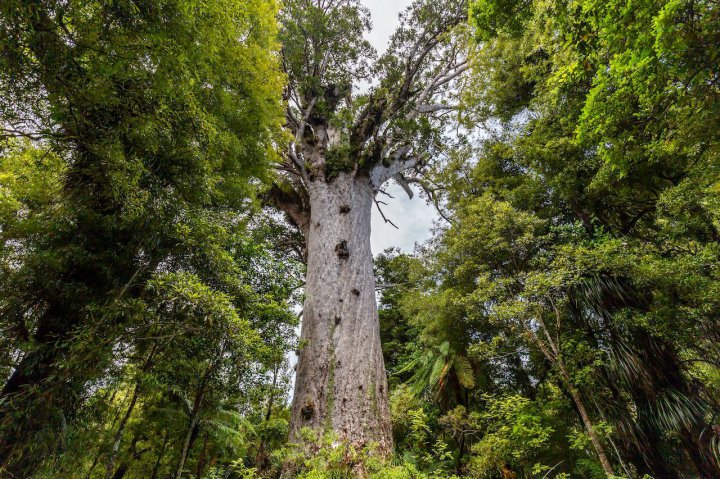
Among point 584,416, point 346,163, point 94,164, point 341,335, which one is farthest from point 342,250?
point 584,416

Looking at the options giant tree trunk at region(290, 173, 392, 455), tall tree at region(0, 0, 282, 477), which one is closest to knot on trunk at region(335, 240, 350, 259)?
giant tree trunk at region(290, 173, 392, 455)

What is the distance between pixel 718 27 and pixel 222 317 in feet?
16.2

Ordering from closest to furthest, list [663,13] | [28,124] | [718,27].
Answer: [663,13] < [718,27] < [28,124]

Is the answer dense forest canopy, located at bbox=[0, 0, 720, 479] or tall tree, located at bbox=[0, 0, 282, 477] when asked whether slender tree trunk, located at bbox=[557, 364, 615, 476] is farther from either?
tall tree, located at bbox=[0, 0, 282, 477]

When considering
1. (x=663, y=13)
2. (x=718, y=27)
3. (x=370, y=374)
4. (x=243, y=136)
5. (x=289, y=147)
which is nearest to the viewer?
(x=663, y=13)

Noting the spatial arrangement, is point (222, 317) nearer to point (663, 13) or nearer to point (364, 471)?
point (364, 471)

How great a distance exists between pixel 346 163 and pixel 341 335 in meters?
3.98

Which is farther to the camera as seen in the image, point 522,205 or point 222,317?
point 522,205

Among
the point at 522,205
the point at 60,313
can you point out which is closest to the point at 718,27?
the point at 522,205

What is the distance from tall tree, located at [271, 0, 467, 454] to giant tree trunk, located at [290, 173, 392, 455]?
0.02 meters

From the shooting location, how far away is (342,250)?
563 centimetres

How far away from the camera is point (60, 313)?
3293mm

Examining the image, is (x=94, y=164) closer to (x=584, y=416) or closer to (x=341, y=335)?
(x=341, y=335)

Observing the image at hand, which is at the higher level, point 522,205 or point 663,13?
point 522,205
